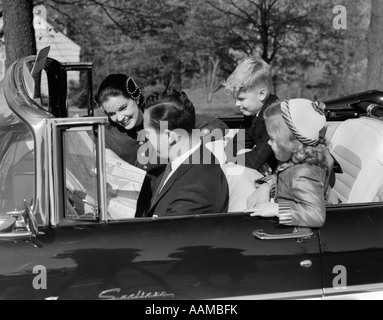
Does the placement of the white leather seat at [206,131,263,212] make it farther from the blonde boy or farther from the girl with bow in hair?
the blonde boy

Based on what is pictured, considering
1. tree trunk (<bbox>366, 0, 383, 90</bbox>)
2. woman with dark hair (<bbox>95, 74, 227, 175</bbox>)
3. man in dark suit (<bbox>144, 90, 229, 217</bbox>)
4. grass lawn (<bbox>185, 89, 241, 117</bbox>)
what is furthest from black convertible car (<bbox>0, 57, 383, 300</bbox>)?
grass lawn (<bbox>185, 89, 241, 117</bbox>)

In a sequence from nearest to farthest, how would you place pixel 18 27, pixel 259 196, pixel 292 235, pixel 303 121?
pixel 292 235 → pixel 303 121 → pixel 259 196 → pixel 18 27

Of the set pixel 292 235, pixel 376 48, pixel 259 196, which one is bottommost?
pixel 292 235

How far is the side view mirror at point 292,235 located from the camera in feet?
8.70

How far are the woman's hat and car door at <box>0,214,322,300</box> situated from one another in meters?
0.42

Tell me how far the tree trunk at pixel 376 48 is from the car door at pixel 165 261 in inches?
230

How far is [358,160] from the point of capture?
11.1ft

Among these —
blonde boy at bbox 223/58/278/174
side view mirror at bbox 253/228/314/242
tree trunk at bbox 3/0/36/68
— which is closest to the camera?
side view mirror at bbox 253/228/314/242

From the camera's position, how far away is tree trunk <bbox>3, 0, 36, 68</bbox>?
7.08 metres

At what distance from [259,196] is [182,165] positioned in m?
0.45

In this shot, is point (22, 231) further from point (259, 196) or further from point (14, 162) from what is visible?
point (259, 196)

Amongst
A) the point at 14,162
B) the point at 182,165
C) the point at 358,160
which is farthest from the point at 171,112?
the point at 358,160

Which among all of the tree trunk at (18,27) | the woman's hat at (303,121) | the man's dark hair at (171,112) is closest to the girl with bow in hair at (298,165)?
the woman's hat at (303,121)

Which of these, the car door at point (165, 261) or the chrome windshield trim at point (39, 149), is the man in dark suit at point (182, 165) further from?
the chrome windshield trim at point (39, 149)
